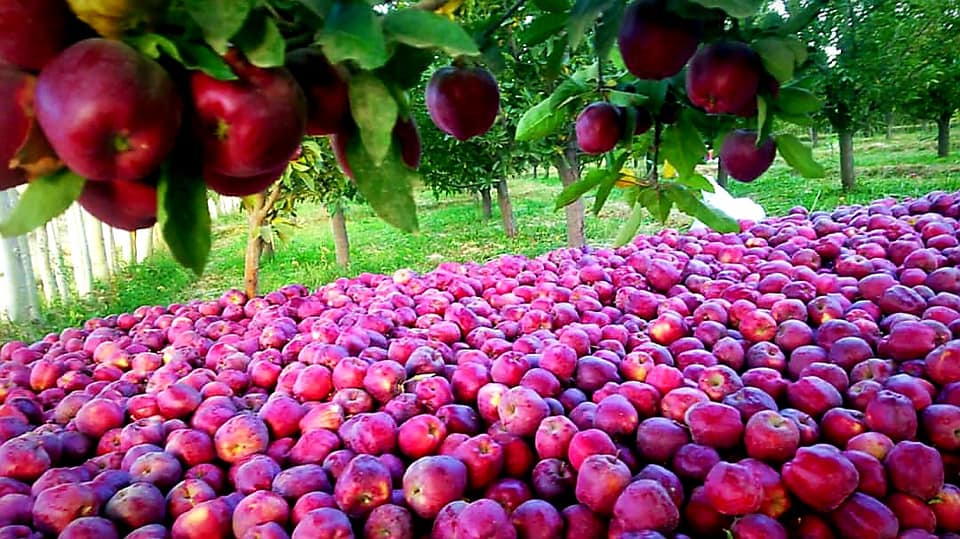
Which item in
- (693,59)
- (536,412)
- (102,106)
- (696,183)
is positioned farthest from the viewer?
(536,412)

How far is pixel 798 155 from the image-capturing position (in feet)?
3.63

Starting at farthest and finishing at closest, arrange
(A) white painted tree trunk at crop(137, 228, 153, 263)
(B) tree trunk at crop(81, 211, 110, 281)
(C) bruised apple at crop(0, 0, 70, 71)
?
(A) white painted tree trunk at crop(137, 228, 153, 263) → (B) tree trunk at crop(81, 211, 110, 281) → (C) bruised apple at crop(0, 0, 70, 71)

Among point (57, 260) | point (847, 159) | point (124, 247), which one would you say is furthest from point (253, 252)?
point (847, 159)

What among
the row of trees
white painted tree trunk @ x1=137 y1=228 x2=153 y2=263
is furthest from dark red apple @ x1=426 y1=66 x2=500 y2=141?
white painted tree trunk @ x1=137 y1=228 x2=153 y2=263

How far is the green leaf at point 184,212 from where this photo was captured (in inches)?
20.1

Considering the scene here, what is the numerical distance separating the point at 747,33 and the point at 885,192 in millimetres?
11356

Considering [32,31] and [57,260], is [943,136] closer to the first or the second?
[57,260]

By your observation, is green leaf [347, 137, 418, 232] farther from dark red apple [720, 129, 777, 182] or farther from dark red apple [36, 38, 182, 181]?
dark red apple [720, 129, 777, 182]

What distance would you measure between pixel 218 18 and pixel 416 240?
30.0 ft

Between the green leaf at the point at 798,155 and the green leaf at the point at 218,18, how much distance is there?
90 centimetres

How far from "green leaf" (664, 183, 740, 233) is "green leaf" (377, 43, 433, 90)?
2.19 ft

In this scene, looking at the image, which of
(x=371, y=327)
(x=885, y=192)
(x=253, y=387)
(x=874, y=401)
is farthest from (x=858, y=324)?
(x=885, y=192)

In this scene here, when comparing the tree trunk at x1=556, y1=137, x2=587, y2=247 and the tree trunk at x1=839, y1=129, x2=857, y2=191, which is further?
the tree trunk at x1=839, y1=129, x2=857, y2=191

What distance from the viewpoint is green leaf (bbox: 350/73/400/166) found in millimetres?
560
